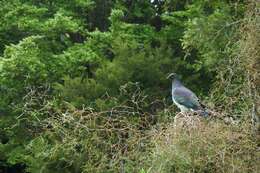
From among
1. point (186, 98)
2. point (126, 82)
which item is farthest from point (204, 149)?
point (126, 82)

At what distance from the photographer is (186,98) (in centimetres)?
899

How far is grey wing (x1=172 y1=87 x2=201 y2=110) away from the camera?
8.76m

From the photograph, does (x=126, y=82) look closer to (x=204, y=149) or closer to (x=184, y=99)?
(x=184, y=99)

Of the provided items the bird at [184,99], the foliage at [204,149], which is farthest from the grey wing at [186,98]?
the foliage at [204,149]

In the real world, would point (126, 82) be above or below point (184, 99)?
below

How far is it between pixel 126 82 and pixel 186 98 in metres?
5.15

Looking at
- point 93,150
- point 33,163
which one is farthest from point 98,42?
point 93,150

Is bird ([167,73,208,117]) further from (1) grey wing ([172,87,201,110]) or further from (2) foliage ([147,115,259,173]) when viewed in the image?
(2) foliage ([147,115,259,173])

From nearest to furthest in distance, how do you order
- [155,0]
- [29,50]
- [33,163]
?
1. [33,163]
2. [29,50]
3. [155,0]

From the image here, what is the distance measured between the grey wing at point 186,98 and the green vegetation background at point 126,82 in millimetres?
244

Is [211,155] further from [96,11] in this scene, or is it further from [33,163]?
[96,11]

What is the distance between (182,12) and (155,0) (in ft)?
7.72

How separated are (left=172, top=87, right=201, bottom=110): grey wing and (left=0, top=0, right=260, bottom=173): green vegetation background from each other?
24 centimetres

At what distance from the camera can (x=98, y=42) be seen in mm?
15820
